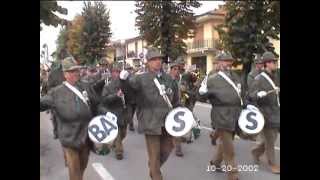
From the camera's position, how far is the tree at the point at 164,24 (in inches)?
311

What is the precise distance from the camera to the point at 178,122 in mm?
6727

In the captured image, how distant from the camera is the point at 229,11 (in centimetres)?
1143

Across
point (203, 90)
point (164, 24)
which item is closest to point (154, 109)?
point (203, 90)

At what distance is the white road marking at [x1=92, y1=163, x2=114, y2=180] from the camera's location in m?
7.44

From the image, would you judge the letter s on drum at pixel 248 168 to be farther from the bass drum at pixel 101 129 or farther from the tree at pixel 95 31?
the tree at pixel 95 31

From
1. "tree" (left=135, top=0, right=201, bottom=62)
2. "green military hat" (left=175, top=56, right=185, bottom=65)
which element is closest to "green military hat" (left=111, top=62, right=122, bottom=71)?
"tree" (left=135, top=0, right=201, bottom=62)

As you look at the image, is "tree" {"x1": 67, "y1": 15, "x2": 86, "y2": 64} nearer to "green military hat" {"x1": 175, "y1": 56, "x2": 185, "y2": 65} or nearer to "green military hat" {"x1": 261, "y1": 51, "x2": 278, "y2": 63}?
"green military hat" {"x1": 175, "y1": 56, "x2": 185, "y2": 65}

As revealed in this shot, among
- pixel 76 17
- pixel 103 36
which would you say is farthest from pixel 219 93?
pixel 76 17

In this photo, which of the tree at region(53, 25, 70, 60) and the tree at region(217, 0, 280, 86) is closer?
the tree at region(53, 25, 70, 60)

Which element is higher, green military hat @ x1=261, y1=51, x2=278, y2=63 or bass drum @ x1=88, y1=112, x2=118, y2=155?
green military hat @ x1=261, y1=51, x2=278, y2=63

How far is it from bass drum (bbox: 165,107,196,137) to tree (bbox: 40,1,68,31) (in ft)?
12.7

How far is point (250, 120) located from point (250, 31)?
3119mm

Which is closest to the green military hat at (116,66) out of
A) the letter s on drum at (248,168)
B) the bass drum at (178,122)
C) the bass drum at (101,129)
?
the bass drum at (178,122)

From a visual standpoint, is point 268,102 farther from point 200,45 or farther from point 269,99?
point 200,45
